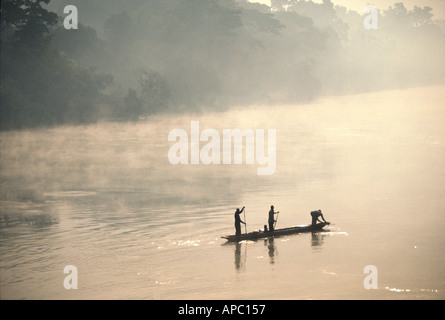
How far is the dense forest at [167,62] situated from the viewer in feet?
241

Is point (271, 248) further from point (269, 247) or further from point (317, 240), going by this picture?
point (317, 240)

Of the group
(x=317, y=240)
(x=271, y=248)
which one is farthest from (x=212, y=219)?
(x=317, y=240)

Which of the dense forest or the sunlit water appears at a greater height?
the dense forest

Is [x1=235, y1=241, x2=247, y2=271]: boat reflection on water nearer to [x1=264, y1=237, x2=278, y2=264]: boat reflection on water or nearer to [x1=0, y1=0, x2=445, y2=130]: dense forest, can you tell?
[x1=264, y1=237, x2=278, y2=264]: boat reflection on water

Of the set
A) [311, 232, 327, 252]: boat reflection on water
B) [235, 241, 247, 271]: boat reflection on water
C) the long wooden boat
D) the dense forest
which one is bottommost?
[235, 241, 247, 271]: boat reflection on water

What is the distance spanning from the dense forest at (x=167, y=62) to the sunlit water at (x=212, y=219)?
937cm

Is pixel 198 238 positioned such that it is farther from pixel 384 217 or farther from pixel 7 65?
pixel 7 65

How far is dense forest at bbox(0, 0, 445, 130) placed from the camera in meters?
73.4

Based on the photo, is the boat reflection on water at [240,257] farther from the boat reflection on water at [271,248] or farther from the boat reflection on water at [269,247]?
the boat reflection on water at [271,248]

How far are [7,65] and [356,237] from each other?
177ft

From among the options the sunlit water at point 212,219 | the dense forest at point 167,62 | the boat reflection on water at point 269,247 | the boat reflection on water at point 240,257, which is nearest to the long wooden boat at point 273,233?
the boat reflection on water at point 269,247

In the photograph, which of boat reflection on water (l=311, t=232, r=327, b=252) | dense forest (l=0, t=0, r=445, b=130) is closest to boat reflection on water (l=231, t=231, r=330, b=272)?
boat reflection on water (l=311, t=232, r=327, b=252)

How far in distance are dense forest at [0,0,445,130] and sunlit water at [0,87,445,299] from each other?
9.37m

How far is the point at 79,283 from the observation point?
23.2 m
